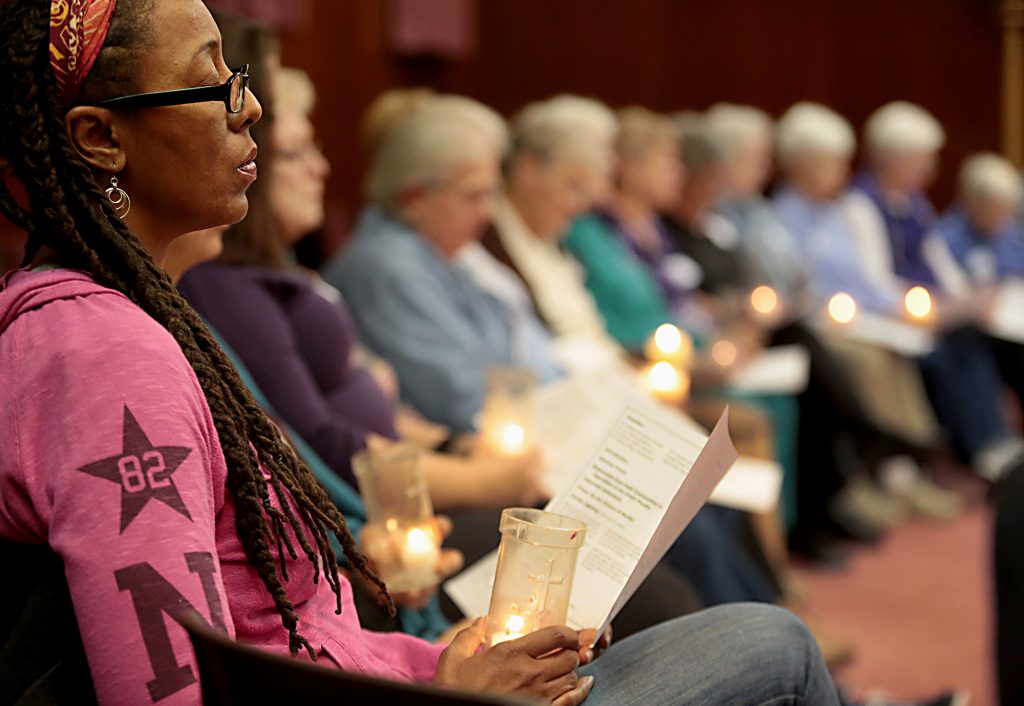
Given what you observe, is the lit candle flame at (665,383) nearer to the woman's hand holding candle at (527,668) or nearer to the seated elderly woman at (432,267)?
the seated elderly woman at (432,267)

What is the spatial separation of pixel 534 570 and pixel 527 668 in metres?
0.10

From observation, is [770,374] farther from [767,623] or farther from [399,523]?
[767,623]

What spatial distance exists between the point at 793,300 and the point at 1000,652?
106 inches

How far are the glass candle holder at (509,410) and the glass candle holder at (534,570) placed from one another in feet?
3.15

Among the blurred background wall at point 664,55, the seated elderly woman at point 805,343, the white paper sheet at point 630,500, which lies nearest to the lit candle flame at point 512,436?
the white paper sheet at point 630,500

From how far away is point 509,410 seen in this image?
2088 millimetres

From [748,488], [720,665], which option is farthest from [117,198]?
[748,488]

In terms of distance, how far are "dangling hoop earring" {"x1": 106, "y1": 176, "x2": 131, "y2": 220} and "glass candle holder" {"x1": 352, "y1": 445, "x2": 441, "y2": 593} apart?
0.57 m

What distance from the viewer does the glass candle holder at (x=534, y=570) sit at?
3.47 feet

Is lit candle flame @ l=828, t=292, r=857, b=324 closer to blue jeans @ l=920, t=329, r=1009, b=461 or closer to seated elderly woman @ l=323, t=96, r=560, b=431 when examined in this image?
blue jeans @ l=920, t=329, r=1009, b=461

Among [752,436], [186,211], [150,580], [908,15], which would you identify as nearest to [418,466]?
[186,211]

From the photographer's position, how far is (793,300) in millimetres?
4277

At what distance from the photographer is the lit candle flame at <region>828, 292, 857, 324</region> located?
405 centimetres

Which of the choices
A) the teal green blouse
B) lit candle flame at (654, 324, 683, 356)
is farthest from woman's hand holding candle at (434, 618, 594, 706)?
the teal green blouse
